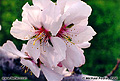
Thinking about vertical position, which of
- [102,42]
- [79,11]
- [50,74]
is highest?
[79,11]

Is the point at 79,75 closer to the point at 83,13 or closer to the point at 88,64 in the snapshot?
the point at 83,13

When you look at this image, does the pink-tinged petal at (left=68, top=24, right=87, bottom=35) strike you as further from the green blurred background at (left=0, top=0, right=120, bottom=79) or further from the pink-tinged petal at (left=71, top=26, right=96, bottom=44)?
the green blurred background at (left=0, top=0, right=120, bottom=79)

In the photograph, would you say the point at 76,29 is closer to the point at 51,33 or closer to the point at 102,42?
the point at 51,33

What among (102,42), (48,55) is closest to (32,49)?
(48,55)

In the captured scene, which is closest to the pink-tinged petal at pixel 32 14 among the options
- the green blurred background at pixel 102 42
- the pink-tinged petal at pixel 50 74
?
the pink-tinged petal at pixel 50 74

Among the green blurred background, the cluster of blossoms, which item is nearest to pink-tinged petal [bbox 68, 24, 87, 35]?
the cluster of blossoms

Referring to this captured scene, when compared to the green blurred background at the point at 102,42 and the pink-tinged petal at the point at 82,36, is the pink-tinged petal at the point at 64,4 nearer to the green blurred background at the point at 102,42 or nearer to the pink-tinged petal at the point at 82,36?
the pink-tinged petal at the point at 82,36
